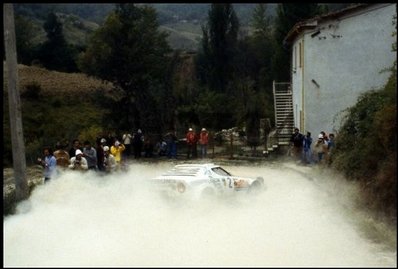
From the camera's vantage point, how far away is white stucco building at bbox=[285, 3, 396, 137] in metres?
26.8

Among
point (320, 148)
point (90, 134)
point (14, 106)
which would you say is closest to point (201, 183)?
point (14, 106)

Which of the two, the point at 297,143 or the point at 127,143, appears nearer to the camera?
the point at 297,143

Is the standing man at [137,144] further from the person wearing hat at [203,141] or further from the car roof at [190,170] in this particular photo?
the car roof at [190,170]

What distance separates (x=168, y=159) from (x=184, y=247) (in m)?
18.2

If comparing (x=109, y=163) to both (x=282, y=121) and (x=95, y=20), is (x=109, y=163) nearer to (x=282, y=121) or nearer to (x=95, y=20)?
(x=282, y=121)

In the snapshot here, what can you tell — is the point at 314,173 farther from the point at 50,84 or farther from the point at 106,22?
the point at 50,84

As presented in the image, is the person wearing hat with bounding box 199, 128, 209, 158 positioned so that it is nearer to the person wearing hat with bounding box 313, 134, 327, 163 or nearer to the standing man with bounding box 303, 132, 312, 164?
the standing man with bounding box 303, 132, 312, 164

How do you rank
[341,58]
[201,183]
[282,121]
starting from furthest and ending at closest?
[282,121]
[341,58]
[201,183]

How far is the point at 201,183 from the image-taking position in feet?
54.0

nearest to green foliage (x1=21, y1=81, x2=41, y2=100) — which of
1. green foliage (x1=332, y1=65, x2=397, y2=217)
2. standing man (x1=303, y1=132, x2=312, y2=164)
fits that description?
standing man (x1=303, y1=132, x2=312, y2=164)

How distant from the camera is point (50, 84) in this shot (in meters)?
53.8

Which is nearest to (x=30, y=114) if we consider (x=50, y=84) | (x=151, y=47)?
(x=50, y=84)

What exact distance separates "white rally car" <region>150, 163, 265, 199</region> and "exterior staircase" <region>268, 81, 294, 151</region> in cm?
1246

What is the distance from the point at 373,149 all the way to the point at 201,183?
4.69 meters
